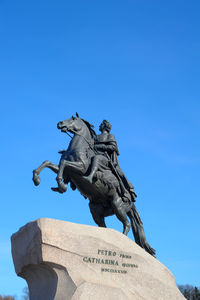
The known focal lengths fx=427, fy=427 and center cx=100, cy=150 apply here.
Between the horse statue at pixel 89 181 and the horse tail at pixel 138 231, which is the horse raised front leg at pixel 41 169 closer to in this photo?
the horse statue at pixel 89 181

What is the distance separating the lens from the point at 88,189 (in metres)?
11.1

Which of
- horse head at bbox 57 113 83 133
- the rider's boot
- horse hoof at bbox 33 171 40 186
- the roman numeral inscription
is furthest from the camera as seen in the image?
horse head at bbox 57 113 83 133

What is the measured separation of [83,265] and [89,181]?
277cm

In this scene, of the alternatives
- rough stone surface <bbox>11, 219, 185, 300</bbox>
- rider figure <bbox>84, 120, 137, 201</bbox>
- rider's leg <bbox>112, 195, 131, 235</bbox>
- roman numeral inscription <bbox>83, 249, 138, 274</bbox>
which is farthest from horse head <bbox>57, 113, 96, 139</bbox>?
roman numeral inscription <bbox>83, 249, 138, 274</bbox>

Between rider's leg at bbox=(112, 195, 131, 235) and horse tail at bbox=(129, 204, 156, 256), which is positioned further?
horse tail at bbox=(129, 204, 156, 256)

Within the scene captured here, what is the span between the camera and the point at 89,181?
34.5 ft

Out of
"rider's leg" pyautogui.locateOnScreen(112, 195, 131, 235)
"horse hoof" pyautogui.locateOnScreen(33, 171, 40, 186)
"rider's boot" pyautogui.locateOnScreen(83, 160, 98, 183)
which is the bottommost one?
"horse hoof" pyautogui.locateOnScreen(33, 171, 40, 186)

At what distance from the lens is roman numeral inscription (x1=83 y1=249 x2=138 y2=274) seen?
838cm

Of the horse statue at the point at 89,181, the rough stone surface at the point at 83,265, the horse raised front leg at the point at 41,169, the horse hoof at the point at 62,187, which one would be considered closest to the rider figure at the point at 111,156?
the horse statue at the point at 89,181

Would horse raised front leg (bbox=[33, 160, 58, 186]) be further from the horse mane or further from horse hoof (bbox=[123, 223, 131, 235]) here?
horse hoof (bbox=[123, 223, 131, 235])

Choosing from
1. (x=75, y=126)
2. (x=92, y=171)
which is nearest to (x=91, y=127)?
(x=75, y=126)

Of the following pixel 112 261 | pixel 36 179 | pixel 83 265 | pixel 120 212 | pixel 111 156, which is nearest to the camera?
pixel 83 265

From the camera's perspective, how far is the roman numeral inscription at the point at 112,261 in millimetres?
8375

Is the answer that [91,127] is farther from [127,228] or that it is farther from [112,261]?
[112,261]
